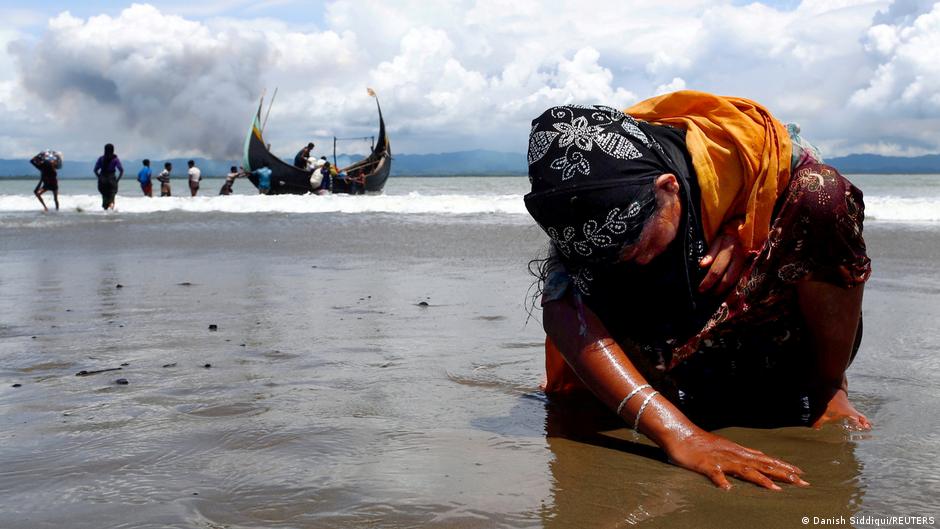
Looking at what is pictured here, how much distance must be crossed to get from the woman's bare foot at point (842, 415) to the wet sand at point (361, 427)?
57mm

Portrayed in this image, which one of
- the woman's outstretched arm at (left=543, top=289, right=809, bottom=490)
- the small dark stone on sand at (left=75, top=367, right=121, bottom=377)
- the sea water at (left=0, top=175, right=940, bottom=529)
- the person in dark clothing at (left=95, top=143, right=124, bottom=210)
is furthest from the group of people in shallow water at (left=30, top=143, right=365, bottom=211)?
the woman's outstretched arm at (left=543, top=289, right=809, bottom=490)

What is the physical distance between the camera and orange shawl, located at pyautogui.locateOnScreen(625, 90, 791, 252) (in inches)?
74.8

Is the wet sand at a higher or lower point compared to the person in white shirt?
lower

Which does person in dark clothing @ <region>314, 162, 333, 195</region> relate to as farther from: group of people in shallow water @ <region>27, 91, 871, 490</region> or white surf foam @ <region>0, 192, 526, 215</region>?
group of people in shallow water @ <region>27, 91, 871, 490</region>

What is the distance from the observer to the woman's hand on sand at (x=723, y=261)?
77.5 inches

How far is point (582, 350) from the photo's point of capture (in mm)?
1998

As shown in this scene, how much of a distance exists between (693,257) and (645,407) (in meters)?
0.37

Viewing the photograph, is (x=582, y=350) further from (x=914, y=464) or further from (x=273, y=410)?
(x=273, y=410)

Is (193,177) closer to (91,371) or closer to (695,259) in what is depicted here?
(91,371)

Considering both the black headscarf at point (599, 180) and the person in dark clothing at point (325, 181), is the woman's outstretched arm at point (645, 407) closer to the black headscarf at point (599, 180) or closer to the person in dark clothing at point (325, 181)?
the black headscarf at point (599, 180)

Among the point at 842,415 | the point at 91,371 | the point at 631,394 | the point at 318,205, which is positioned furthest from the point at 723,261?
the point at 318,205

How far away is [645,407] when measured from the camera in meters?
1.90

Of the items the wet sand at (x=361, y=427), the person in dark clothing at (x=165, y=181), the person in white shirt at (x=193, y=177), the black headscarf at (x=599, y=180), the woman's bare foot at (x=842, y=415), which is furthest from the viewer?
the person in white shirt at (x=193, y=177)

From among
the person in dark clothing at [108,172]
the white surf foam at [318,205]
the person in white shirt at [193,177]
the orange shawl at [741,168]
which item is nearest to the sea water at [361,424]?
the orange shawl at [741,168]
